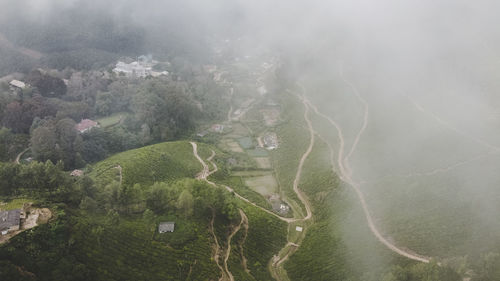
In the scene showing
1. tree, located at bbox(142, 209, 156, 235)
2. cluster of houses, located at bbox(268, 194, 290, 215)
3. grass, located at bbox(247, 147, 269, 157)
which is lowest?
cluster of houses, located at bbox(268, 194, 290, 215)

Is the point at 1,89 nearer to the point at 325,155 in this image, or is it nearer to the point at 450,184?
the point at 325,155

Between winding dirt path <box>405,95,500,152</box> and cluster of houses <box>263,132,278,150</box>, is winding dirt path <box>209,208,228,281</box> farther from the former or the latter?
winding dirt path <box>405,95,500,152</box>

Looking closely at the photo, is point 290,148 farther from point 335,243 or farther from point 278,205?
point 335,243

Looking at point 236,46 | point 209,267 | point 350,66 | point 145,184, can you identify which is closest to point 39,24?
point 236,46

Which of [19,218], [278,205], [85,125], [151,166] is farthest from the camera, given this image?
[85,125]

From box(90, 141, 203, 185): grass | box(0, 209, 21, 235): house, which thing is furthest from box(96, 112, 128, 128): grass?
box(0, 209, 21, 235): house

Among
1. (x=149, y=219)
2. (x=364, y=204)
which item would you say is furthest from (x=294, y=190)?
(x=149, y=219)
